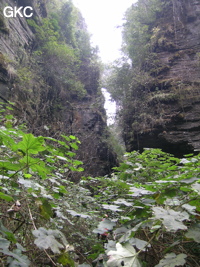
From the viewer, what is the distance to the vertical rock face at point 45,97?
23.2ft

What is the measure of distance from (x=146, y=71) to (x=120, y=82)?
4.69 feet

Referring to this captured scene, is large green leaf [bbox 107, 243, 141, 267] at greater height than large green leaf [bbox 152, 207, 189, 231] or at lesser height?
lesser

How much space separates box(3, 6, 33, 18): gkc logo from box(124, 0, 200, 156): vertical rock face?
646cm

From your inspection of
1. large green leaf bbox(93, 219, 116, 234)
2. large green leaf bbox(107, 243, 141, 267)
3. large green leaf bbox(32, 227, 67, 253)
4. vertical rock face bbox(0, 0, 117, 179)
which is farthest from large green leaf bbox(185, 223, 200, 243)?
vertical rock face bbox(0, 0, 117, 179)

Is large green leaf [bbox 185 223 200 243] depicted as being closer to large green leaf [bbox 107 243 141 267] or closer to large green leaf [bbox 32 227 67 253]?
large green leaf [bbox 107 243 141 267]

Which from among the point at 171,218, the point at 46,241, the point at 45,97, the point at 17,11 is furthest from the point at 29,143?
the point at 17,11

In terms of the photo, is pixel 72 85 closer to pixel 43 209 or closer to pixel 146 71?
pixel 146 71

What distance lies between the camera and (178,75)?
8.46m

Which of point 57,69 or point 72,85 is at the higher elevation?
point 57,69

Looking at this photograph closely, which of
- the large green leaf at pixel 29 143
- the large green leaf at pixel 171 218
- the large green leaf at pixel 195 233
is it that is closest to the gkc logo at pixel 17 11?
the large green leaf at pixel 29 143

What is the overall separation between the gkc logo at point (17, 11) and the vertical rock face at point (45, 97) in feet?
0.57

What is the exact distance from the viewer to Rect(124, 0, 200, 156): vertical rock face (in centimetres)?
729

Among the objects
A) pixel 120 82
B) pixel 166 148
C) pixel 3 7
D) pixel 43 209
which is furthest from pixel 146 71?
pixel 43 209

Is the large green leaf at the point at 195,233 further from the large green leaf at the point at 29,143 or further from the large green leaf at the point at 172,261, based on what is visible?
the large green leaf at the point at 29,143
